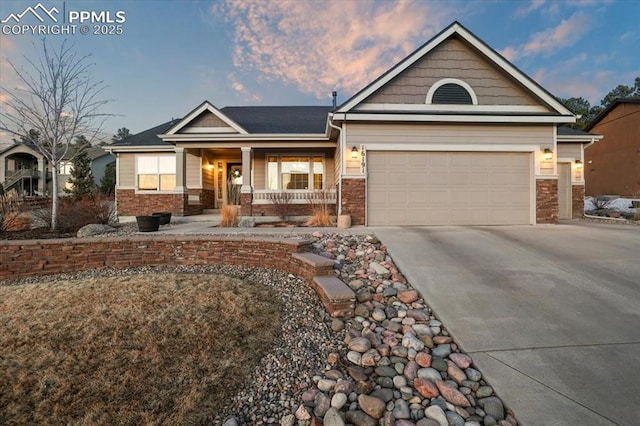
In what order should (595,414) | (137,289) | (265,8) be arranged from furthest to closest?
1. (265,8)
2. (137,289)
3. (595,414)

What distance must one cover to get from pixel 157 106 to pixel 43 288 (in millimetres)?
15197

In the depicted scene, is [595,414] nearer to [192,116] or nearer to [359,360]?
[359,360]

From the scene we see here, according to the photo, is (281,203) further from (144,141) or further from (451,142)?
(144,141)

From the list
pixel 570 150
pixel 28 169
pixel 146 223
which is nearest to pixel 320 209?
pixel 146 223

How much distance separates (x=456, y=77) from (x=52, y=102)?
39.2 feet

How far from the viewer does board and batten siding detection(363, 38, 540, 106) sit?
8.41 m

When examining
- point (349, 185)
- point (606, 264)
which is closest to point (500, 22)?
point (349, 185)

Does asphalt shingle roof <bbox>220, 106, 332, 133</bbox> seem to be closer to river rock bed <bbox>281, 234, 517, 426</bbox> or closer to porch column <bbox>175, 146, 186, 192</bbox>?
porch column <bbox>175, 146, 186, 192</bbox>

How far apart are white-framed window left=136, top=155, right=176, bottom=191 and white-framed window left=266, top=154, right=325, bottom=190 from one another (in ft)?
13.9

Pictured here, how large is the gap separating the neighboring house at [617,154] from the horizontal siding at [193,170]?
2511 centimetres

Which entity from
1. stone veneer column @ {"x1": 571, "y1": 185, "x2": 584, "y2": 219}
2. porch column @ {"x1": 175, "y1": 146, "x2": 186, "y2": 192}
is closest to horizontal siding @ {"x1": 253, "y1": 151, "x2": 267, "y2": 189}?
porch column @ {"x1": 175, "y1": 146, "x2": 186, "y2": 192}

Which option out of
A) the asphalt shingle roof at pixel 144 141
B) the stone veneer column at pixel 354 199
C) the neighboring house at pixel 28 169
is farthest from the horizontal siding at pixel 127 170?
the neighboring house at pixel 28 169

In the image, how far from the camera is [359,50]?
492 inches

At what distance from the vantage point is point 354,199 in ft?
27.0
